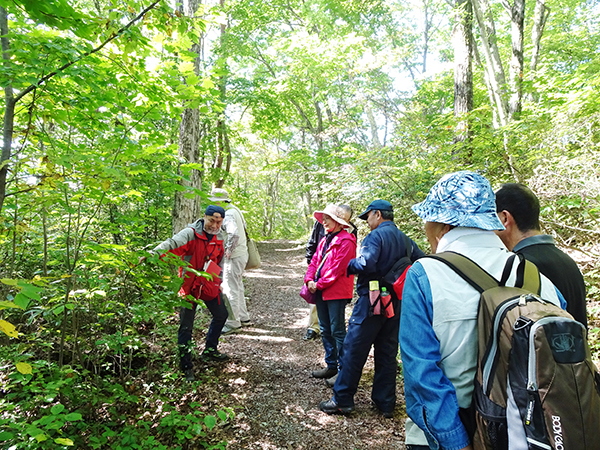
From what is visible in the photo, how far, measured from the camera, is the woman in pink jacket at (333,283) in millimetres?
4035

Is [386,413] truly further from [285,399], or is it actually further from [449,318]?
[449,318]

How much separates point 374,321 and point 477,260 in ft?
6.81

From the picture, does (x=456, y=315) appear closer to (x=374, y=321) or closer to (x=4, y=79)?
(x=374, y=321)

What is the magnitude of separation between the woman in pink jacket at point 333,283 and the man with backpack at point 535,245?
2119 millimetres

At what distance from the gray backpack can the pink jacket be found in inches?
109

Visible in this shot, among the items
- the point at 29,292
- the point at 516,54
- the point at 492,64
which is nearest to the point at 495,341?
the point at 29,292

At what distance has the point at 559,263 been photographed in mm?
1872

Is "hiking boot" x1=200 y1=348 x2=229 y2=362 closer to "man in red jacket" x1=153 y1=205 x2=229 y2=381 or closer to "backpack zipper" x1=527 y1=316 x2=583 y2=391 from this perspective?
"man in red jacket" x1=153 y1=205 x2=229 y2=381

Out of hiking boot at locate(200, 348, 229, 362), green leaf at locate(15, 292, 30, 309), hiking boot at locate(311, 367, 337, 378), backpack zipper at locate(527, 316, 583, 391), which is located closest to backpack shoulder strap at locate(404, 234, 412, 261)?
hiking boot at locate(311, 367, 337, 378)

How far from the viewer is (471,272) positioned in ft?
4.26

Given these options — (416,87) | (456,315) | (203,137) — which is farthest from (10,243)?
(416,87)

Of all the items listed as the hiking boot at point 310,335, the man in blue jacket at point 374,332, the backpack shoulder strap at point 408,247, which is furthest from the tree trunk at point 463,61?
the hiking boot at point 310,335

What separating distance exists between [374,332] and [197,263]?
2.16 metres

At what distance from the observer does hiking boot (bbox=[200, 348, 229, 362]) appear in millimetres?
4333
